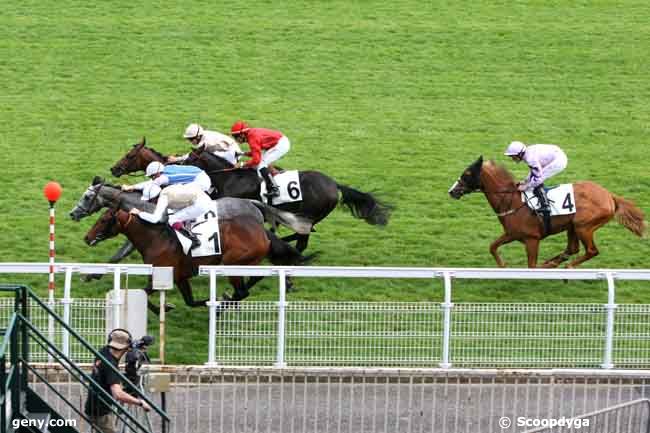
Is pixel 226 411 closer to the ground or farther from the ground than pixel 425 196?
closer to the ground

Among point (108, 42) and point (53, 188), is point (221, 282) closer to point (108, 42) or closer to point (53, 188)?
point (53, 188)

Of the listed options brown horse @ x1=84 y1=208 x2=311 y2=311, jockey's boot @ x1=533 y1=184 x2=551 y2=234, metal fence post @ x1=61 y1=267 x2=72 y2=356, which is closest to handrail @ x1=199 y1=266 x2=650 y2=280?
metal fence post @ x1=61 y1=267 x2=72 y2=356

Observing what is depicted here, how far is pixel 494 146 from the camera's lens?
19.1 meters

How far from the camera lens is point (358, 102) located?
2077 centimetres

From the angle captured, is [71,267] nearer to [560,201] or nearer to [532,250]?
[532,250]

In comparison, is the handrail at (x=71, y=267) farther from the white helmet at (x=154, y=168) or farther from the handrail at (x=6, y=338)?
the handrail at (x=6, y=338)

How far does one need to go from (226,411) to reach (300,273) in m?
1.42

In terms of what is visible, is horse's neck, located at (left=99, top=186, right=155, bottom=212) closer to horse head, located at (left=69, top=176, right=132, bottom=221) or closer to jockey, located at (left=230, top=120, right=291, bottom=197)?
horse head, located at (left=69, top=176, right=132, bottom=221)

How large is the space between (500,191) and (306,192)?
186 cm

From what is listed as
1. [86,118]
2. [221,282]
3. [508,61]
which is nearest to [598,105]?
[508,61]

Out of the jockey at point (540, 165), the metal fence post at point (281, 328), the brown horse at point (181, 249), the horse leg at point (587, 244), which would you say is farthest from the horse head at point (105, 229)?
the horse leg at point (587, 244)

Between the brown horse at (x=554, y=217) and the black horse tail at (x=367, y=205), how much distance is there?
36.8 inches

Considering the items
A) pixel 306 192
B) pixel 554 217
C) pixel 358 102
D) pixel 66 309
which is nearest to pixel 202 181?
pixel 306 192

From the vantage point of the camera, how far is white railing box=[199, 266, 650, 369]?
11898 mm
